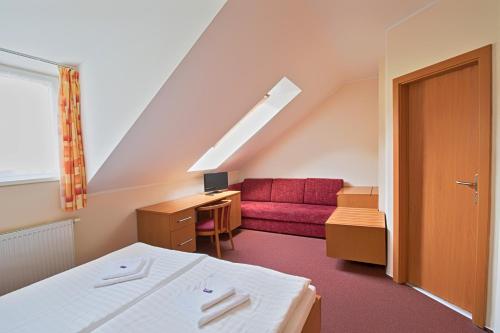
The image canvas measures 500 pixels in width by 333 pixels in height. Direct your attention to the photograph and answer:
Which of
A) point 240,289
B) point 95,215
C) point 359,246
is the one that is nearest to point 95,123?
point 95,215

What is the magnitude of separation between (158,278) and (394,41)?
9.40 feet

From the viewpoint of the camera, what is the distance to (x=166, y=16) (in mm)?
1699

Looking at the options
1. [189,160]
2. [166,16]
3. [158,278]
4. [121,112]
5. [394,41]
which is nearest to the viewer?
[158,278]

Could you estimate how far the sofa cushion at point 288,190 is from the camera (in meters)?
4.53

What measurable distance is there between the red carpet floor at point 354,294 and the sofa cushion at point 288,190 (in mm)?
1080

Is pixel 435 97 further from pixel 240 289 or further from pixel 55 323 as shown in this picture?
pixel 55 323

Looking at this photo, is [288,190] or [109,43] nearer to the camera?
[109,43]

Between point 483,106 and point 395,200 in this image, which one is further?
point 395,200

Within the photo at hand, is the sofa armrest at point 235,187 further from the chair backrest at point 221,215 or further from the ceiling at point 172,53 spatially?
the ceiling at point 172,53

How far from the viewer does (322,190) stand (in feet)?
14.3

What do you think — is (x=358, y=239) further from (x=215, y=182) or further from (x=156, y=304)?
(x=215, y=182)

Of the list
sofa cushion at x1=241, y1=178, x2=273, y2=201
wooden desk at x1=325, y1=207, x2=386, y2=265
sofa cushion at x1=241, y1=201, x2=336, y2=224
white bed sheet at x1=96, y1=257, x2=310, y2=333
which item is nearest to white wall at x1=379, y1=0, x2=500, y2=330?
wooden desk at x1=325, y1=207, x2=386, y2=265

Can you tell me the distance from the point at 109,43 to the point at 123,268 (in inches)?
63.5

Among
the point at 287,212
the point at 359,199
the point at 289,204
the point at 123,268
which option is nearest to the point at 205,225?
the point at 287,212
